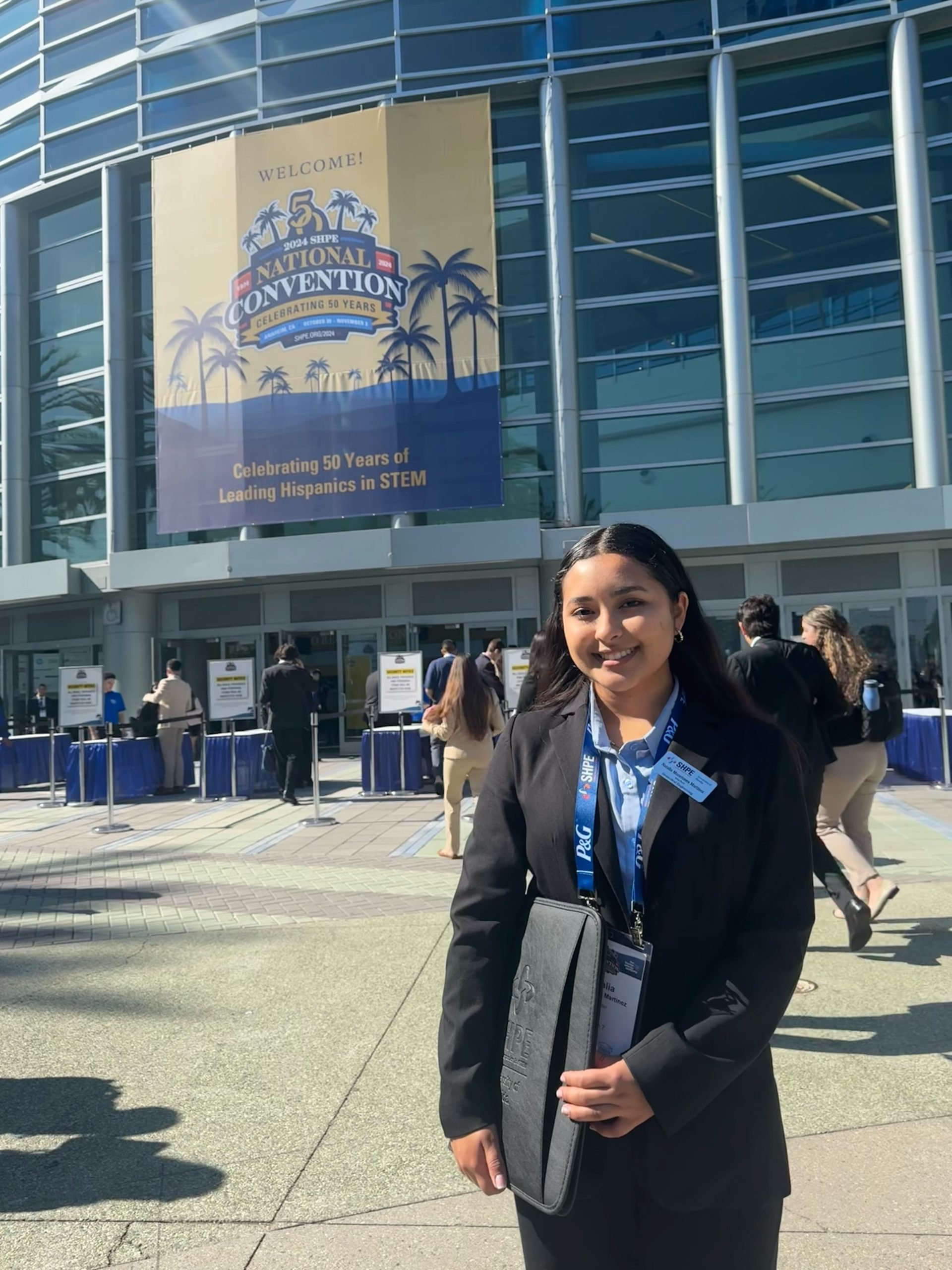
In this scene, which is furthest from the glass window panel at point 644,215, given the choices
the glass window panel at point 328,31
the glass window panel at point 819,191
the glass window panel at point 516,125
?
the glass window panel at point 328,31

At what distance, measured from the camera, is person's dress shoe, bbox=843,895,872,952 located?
4.81 metres

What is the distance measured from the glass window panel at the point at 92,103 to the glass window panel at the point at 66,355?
5.61m

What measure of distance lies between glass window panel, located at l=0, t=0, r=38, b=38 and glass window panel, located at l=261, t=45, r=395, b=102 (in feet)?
27.6

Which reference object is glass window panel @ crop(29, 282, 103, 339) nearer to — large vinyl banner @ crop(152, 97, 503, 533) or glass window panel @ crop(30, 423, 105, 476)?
glass window panel @ crop(30, 423, 105, 476)

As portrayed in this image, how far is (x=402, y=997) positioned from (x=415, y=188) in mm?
19933

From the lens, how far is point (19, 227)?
85.4ft

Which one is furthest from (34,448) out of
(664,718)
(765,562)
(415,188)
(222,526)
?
(664,718)

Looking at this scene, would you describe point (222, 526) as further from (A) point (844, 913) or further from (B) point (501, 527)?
(A) point (844, 913)

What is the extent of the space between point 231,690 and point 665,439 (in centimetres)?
1182

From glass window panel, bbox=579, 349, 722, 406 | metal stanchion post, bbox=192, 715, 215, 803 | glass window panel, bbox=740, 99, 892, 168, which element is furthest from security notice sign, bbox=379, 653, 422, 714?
glass window panel, bbox=740, 99, 892, 168

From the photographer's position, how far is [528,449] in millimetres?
21750

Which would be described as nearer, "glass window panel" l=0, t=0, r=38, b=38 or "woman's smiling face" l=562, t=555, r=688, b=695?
"woman's smiling face" l=562, t=555, r=688, b=695

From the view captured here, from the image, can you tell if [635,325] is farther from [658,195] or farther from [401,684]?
[401,684]

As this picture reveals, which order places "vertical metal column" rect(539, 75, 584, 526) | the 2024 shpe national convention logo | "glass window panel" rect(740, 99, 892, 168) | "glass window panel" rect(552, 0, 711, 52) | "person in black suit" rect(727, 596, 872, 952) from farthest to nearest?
"glass window panel" rect(552, 0, 711, 52) → "vertical metal column" rect(539, 75, 584, 526) → the 2024 shpe national convention logo → "glass window panel" rect(740, 99, 892, 168) → "person in black suit" rect(727, 596, 872, 952)
